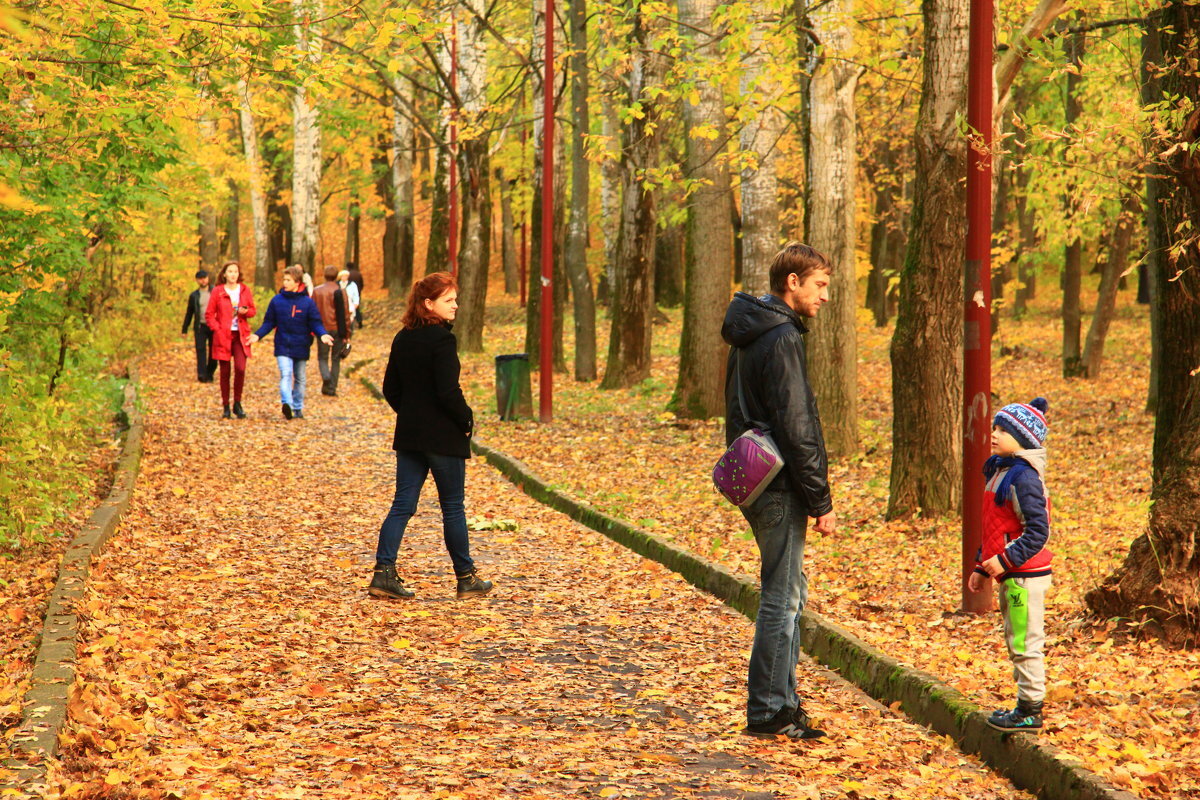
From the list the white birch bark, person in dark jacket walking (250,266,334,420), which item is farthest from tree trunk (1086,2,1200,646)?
the white birch bark

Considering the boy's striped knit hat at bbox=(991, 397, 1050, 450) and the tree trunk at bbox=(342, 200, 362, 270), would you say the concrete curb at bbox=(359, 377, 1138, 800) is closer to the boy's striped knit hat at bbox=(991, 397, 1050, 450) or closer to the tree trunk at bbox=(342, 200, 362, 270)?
the boy's striped knit hat at bbox=(991, 397, 1050, 450)

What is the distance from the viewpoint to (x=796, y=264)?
5.62 meters

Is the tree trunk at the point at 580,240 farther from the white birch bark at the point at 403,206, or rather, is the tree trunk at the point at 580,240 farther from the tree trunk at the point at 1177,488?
the white birch bark at the point at 403,206

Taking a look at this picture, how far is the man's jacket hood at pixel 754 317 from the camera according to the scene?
5.54m

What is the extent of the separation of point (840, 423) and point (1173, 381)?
5.88 meters

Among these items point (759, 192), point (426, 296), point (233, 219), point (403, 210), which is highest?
point (233, 219)

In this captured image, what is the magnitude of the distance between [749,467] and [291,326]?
1260 centimetres

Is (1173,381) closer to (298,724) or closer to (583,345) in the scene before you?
(298,724)

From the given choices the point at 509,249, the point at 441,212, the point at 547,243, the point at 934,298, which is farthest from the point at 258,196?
the point at 934,298

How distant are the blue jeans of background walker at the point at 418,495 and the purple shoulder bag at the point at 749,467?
3.03m

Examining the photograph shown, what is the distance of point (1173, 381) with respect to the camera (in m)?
8.22

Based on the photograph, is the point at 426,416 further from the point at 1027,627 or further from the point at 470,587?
the point at 1027,627

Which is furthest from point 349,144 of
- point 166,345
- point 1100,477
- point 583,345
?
point 1100,477

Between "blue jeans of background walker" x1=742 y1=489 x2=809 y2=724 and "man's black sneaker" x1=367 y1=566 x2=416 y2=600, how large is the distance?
3273 millimetres
